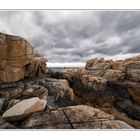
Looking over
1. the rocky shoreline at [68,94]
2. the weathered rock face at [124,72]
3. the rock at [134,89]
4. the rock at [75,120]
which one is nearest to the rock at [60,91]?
the rocky shoreline at [68,94]

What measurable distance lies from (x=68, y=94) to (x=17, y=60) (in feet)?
3.47

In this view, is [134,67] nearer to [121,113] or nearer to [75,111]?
[121,113]

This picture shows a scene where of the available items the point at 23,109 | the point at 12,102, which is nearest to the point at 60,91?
the point at 23,109

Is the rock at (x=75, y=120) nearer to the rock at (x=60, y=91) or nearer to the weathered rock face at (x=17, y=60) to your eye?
the rock at (x=60, y=91)

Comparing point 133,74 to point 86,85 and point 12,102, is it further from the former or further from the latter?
point 12,102

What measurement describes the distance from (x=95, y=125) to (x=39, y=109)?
93cm

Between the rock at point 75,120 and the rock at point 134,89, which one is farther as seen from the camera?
the rock at point 134,89

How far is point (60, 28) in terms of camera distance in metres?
5.07

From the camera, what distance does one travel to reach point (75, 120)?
5027mm

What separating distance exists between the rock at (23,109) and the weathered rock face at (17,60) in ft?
1.59

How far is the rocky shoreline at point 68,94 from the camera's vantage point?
504cm

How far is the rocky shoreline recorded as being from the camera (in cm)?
504

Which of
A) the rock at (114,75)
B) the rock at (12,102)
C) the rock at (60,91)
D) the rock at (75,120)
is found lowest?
the rock at (75,120)
